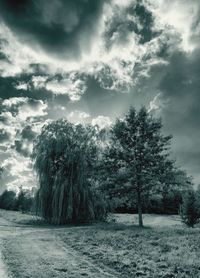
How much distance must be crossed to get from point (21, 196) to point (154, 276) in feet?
186

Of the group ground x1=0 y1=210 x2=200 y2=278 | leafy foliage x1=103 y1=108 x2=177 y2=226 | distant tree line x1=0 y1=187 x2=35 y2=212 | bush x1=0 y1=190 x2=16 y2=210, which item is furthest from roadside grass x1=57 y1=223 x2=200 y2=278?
bush x1=0 y1=190 x2=16 y2=210

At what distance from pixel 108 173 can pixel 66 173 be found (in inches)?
181

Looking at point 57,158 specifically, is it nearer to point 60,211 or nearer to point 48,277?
point 60,211

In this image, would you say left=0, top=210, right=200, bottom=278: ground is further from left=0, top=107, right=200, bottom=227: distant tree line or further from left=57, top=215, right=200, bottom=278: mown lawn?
left=0, top=107, right=200, bottom=227: distant tree line

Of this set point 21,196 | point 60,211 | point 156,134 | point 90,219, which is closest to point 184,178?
point 156,134

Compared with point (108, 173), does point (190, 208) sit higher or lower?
lower

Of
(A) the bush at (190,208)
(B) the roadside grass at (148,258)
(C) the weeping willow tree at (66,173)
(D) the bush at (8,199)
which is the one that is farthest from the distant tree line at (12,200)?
(B) the roadside grass at (148,258)

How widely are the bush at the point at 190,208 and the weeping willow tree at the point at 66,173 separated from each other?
782 cm

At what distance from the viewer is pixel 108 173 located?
24672mm

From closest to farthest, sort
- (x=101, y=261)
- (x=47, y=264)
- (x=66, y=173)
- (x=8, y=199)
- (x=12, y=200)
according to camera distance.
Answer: (x=47, y=264) → (x=101, y=261) → (x=66, y=173) → (x=12, y=200) → (x=8, y=199)

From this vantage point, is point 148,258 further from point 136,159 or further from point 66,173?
point 66,173

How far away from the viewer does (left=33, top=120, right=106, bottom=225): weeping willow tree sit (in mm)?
25266

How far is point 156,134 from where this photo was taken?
24922mm

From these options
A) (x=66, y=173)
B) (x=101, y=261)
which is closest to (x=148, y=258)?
(x=101, y=261)
